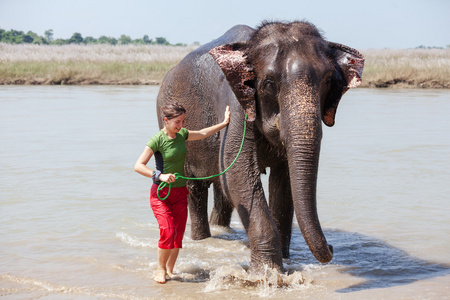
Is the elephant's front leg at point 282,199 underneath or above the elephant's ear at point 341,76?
underneath

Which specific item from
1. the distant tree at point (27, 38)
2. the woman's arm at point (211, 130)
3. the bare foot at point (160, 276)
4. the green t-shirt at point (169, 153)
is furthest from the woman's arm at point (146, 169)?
the distant tree at point (27, 38)

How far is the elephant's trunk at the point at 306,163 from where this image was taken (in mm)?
5332

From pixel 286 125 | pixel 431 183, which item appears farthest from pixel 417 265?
pixel 431 183

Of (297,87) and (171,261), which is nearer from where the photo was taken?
(297,87)

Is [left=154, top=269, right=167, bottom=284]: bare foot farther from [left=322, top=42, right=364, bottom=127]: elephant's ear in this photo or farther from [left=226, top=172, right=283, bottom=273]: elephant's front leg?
[left=322, top=42, right=364, bottom=127]: elephant's ear

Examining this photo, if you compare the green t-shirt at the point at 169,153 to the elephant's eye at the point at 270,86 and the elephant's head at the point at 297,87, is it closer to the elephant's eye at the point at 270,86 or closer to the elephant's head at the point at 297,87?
the elephant's head at the point at 297,87

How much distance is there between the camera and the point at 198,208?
Answer: 26.8 feet

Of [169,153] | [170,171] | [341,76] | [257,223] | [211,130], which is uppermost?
[341,76]

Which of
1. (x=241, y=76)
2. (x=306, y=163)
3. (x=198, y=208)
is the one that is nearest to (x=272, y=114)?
(x=241, y=76)

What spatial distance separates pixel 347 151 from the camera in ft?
46.4

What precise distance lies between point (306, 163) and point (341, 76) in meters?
1.07

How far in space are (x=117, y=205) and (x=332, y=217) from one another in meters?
2.88

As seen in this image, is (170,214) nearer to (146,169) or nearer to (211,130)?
(146,169)

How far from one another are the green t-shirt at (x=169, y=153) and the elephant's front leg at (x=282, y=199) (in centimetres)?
119
